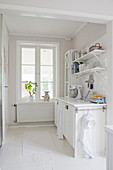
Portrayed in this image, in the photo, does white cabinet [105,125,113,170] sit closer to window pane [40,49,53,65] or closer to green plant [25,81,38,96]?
green plant [25,81,38,96]

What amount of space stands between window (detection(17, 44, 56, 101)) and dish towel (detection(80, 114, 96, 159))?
8.05 feet

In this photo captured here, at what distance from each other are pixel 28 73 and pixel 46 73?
1.81 feet

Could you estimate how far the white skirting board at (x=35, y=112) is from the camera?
14.3 feet

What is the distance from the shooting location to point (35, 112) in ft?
14.6

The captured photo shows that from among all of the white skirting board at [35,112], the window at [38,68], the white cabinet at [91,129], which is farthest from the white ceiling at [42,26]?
the white cabinet at [91,129]

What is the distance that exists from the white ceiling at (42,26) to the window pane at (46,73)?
0.98 metres

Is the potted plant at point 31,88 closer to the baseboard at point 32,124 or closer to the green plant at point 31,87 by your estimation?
the green plant at point 31,87

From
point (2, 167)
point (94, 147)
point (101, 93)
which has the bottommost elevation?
point (2, 167)

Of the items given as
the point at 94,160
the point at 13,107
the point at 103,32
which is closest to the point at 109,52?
the point at 103,32

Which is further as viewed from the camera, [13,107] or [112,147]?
[13,107]

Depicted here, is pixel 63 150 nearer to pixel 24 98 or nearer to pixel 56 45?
pixel 24 98

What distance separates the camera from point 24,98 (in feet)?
15.1

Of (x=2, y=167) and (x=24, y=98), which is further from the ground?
(x=24, y=98)

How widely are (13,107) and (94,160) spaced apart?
2.78 m
